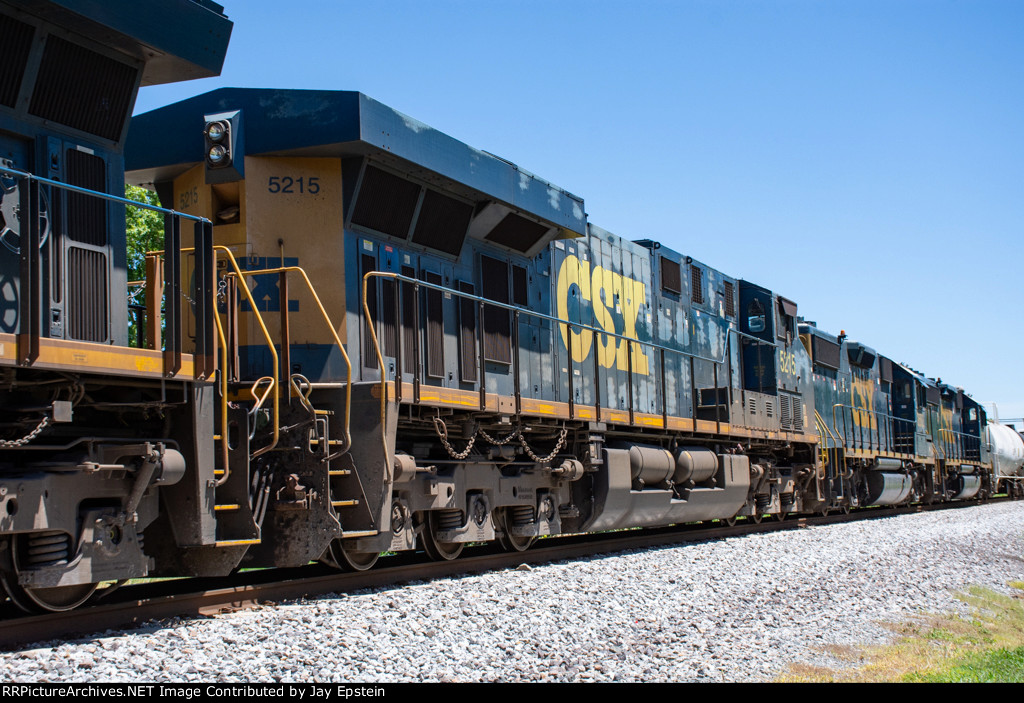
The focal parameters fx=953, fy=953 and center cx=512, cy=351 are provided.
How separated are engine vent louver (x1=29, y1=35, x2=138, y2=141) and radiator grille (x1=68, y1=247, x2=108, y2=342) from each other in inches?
31.5

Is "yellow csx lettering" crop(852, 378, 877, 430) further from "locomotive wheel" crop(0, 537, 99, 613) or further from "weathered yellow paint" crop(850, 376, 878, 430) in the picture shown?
"locomotive wheel" crop(0, 537, 99, 613)

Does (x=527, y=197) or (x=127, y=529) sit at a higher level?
(x=527, y=197)

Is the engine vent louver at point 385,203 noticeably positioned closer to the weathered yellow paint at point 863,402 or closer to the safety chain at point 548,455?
the safety chain at point 548,455

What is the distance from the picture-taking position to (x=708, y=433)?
40.6ft

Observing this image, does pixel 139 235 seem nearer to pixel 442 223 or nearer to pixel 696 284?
pixel 696 284

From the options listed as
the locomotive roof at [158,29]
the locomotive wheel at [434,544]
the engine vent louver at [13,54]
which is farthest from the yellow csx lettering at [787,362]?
the engine vent louver at [13,54]

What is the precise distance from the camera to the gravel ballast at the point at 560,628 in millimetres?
4398

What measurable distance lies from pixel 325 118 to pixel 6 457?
3446 millimetres

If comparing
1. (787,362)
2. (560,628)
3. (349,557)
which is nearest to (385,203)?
(349,557)

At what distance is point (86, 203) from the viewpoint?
18.3 ft

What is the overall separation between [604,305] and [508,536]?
3.52m

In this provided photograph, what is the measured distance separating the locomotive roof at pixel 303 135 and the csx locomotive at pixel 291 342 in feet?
0.08

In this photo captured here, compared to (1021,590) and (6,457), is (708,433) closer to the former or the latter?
(1021,590)

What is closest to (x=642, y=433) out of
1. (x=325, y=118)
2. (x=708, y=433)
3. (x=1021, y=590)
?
(x=708, y=433)
